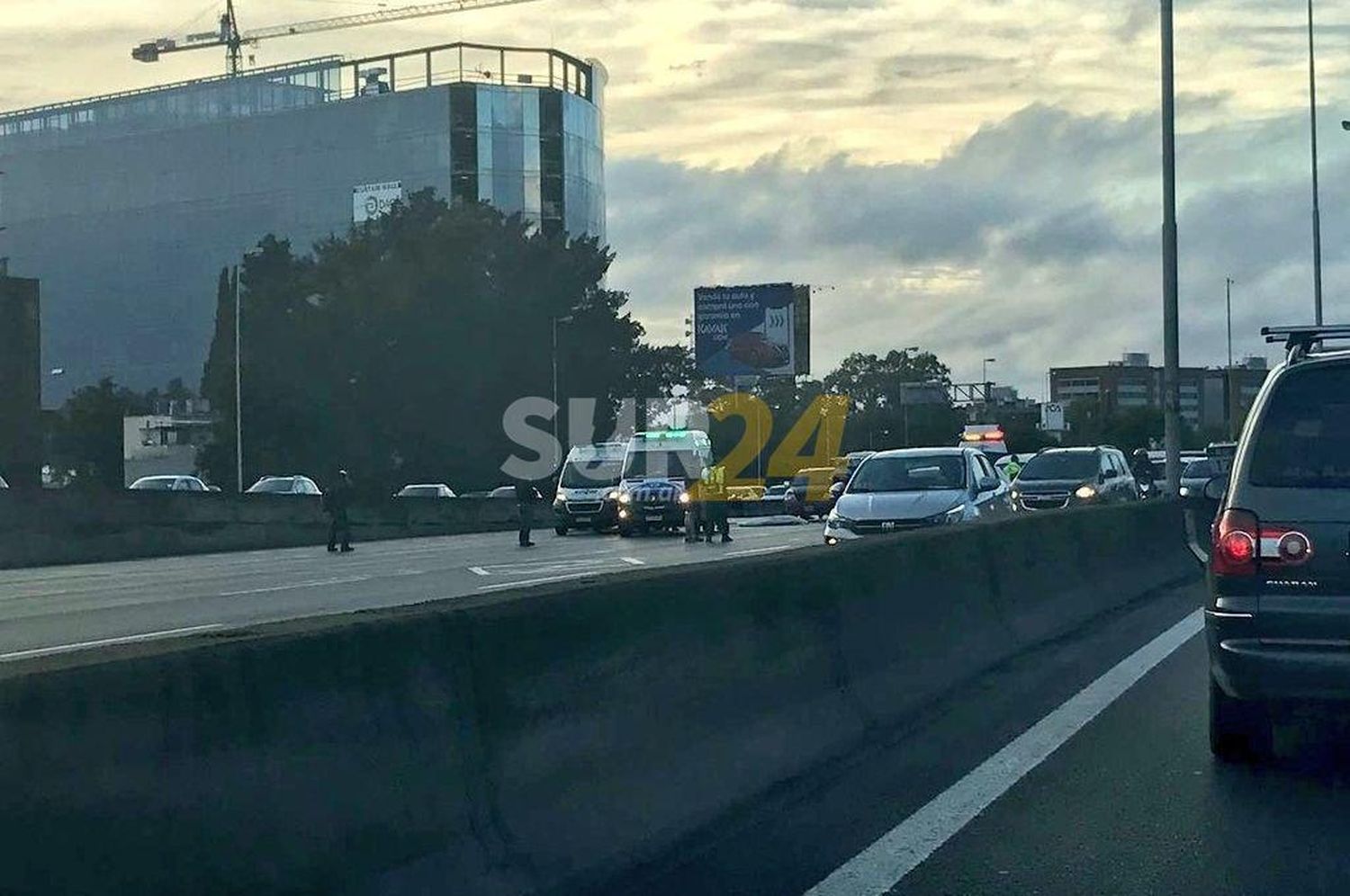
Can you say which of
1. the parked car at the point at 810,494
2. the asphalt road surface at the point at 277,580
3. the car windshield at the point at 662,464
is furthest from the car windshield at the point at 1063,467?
the parked car at the point at 810,494

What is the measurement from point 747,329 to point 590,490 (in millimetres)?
25106

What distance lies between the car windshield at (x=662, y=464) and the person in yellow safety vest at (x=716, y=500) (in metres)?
7.52

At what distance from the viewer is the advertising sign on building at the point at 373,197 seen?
305 feet

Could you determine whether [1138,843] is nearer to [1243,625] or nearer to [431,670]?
[1243,625]

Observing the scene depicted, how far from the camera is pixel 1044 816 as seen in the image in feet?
26.3

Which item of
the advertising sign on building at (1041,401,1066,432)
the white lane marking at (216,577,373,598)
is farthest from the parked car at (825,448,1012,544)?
the advertising sign on building at (1041,401,1066,432)

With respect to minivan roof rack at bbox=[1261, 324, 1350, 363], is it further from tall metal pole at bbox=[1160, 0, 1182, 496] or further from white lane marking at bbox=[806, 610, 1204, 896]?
tall metal pole at bbox=[1160, 0, 1182, 496]

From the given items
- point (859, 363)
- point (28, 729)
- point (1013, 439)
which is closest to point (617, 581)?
point (28, 729)

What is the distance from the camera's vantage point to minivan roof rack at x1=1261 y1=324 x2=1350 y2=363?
364 inches

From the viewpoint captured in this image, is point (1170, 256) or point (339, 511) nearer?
point (1170, 256)

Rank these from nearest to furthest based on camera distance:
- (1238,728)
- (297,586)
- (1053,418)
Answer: (1238,728), (297,586), (1053,418)

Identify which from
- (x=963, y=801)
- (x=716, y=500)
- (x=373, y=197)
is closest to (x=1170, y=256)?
(x=716, y=500)

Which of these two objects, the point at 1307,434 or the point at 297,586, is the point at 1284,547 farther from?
the point at 297,586

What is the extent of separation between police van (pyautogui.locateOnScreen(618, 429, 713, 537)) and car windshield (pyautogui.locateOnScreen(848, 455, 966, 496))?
48.0 feet
